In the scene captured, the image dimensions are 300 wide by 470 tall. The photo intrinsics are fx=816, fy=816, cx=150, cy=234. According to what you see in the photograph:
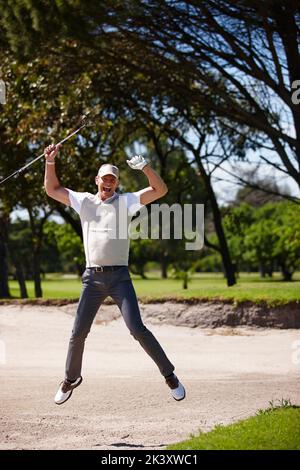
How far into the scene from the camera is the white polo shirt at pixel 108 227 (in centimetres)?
729

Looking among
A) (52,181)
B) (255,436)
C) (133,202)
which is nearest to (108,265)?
(133,202)

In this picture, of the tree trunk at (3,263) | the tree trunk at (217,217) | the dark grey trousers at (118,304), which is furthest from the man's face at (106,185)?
the tree trunk at (3,263)

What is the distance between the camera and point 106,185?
7.44 meters

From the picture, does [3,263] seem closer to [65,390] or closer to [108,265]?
[65,390]

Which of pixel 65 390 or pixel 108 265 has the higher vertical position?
pixel 108 265

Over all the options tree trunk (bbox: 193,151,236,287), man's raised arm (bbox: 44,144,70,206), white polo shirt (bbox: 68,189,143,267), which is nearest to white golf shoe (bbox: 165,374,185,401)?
white polo shirt (bbox: 68,189,143,267)

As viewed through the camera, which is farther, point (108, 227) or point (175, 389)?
point (175, 389)

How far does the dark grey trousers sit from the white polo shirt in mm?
128

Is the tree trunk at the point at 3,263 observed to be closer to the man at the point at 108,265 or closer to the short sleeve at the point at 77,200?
the short sleeve at the point at 77,200

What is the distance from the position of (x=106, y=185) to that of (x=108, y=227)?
0.41m

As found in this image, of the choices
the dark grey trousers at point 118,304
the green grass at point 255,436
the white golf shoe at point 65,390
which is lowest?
the green grass at point 255,436

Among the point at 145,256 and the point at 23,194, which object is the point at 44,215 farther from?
the point at 145,256
